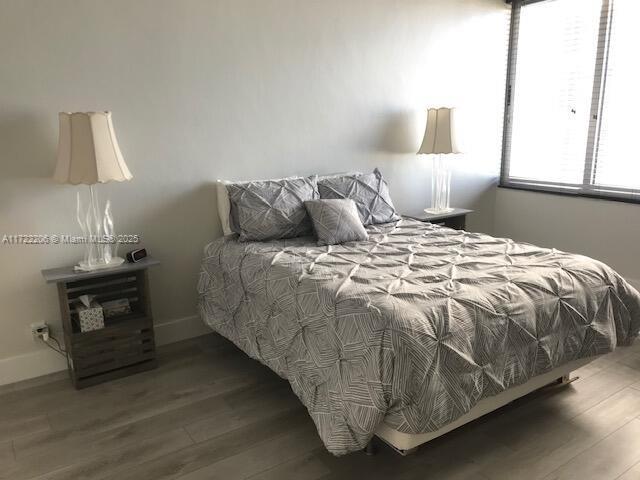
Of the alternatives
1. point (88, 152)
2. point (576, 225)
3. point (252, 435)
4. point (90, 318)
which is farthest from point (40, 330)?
point (576, 225)

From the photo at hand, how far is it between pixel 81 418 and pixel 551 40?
4138 millimetres

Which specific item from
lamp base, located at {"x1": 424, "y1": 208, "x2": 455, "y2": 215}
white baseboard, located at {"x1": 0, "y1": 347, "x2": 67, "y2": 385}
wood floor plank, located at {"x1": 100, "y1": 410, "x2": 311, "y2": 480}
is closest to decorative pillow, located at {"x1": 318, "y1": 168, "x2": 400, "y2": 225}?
lamp base, located at {"x1": 424, "y1": 208, "x2": 455, "y2": 215}

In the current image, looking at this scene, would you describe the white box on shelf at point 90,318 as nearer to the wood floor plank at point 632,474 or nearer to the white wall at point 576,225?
the wood floor plank at point 632,474

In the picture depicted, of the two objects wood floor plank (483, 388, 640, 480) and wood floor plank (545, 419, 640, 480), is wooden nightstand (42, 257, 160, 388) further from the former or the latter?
wood floor plank (545, 419, 640, 480)

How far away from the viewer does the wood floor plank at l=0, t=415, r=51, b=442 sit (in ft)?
7.32

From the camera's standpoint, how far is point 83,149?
2.43 m

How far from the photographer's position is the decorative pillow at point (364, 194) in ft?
10.7

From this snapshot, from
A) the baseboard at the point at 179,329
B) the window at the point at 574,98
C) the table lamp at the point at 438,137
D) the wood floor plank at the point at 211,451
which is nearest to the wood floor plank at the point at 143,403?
the wood floor plank at the point at 211,451

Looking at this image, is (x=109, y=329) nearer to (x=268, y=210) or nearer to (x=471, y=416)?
(x=268, y=210)

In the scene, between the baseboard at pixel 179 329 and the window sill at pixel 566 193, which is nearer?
the baseboard at pixel 179 329

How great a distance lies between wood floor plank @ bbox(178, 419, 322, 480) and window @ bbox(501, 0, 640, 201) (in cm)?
293

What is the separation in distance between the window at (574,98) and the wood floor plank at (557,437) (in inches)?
72.8

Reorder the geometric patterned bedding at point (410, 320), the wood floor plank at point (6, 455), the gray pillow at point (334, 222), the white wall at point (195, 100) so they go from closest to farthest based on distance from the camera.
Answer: the geometric patterned bedding at point (410, 320) < the wood floor plank at point (6, 455) < the white wall at point (195, 100) < the gray pillow at point (334, 222)

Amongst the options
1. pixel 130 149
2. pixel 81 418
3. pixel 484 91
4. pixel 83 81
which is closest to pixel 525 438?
pixel 81 418
